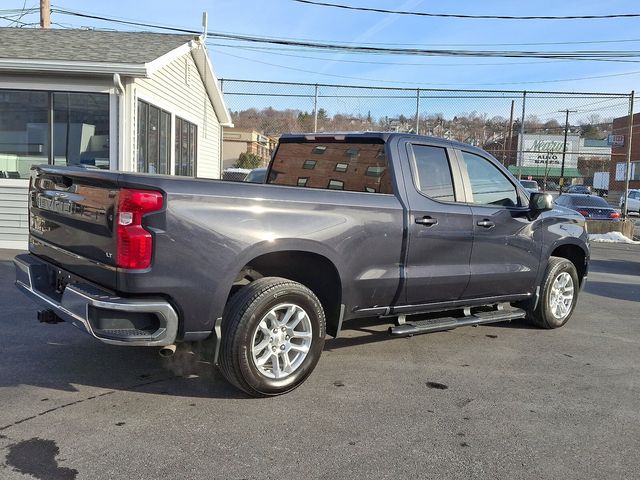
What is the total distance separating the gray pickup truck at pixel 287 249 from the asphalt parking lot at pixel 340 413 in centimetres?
39

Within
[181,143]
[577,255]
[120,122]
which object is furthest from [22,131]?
[577,255]

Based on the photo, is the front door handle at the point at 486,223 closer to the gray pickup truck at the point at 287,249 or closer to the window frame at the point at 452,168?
the gray pickup truck at the point at 287,249

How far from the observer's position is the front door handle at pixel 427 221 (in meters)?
4.76

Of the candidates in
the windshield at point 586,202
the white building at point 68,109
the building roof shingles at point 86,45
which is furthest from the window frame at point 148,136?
the windshield at point 586,202

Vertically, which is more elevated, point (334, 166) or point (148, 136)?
point (148, 136)

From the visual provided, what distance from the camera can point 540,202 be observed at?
5727 millimetres

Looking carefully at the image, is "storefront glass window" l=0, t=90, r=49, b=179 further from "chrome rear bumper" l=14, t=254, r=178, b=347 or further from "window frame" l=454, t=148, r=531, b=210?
"window frame" l=454, t=148, r=531, b=210

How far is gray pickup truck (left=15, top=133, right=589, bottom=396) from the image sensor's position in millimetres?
3512

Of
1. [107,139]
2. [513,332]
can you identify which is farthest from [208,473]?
[107,139]

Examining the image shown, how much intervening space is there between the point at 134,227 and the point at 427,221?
2448 mm

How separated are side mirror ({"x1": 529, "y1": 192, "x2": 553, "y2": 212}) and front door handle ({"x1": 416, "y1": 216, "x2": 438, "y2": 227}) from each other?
146 centimetres

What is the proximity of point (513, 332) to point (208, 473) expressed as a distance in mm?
4231

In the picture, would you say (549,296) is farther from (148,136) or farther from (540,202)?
(148,136)

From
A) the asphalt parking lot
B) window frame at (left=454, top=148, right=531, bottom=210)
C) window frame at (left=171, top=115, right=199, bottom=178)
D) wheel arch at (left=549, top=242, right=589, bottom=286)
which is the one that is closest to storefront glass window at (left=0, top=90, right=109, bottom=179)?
window frame at (left=171, top=115, right=199, bottom=178)
